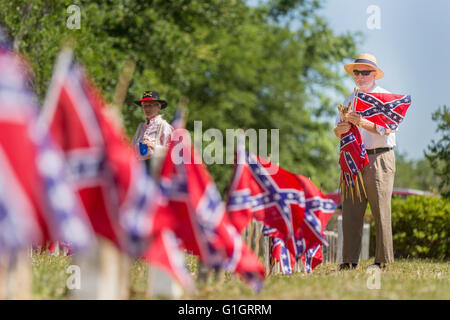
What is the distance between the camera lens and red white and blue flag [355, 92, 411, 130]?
8.23m

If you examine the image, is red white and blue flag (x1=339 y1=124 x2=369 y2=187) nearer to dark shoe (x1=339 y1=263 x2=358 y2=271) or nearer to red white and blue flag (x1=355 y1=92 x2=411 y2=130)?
red white and blue flag (x1=355 y1=92 x2=411 y2=130)

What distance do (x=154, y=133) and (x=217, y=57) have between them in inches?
653

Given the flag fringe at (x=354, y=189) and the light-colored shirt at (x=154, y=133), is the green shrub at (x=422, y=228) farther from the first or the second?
the light-colored shirt at (x=154, y=133)

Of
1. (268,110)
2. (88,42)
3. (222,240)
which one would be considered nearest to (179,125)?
(222,240)

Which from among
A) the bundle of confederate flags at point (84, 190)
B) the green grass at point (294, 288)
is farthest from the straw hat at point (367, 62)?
the bundle of confederate flags at point (84, 190)

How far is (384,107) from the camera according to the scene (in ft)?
27.1

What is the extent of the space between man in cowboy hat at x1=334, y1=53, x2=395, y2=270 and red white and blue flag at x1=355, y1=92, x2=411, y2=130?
0.10m

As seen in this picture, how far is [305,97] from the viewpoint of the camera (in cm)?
3412

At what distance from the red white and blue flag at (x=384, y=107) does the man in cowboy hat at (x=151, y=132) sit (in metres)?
2.25

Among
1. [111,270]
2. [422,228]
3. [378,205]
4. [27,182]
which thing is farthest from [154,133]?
[422,228]
